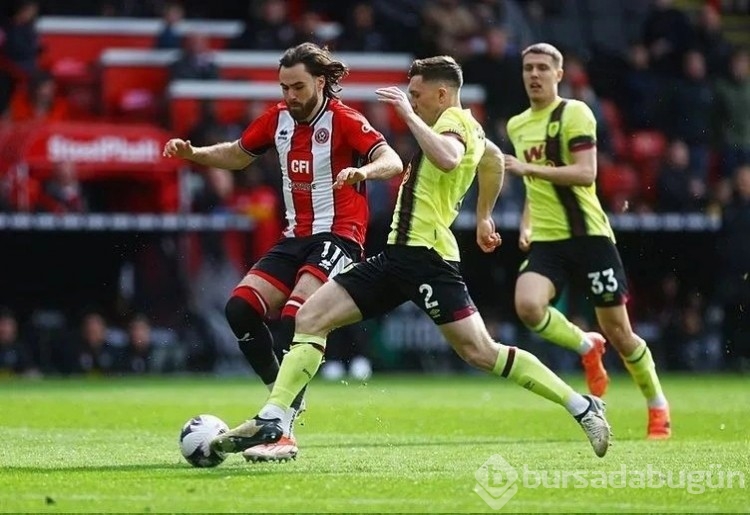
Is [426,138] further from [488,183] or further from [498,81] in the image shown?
[498,81]

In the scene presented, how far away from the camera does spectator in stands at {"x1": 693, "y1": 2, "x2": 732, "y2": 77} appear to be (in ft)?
76.4

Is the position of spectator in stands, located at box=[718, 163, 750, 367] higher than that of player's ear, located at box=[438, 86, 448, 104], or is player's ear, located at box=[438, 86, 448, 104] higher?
player's ear, located at box=[438, 86, 448, 104]

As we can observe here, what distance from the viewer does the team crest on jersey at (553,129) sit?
1142cm

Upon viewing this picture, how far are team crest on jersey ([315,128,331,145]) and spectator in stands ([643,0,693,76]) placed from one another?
46.8 feet

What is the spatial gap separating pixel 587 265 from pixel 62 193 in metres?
8.03

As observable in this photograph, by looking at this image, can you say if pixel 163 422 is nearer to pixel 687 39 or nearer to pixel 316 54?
pixel 316 54

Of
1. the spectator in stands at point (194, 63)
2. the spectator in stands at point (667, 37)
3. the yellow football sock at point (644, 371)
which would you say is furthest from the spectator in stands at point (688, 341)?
the yellow football sock at point (644, 371)

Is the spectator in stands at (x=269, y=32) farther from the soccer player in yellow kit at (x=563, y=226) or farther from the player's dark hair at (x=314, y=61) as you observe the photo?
the player's dark hair at (x=314, y=61)

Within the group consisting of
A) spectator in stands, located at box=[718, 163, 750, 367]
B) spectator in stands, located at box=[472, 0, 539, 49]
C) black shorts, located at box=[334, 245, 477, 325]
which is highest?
spectator in stands, located at box=[472, 0, 539, 49]

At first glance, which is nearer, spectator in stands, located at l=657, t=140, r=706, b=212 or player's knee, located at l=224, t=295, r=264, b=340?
player's knee, located at l=224, t=295, r=264, b=340

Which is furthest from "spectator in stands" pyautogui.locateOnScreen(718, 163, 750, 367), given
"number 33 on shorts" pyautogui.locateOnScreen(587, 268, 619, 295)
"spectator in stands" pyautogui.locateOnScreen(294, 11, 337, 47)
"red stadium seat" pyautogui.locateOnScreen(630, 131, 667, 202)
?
"number 33 on shorts" pyautogui.locateOnScreen(587, 268, 619, 295)

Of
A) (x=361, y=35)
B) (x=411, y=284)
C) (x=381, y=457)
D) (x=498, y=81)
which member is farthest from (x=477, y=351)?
(x=361, y=35)

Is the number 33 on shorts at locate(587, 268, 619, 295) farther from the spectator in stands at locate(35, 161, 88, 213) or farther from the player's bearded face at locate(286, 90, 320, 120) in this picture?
the spectator in stands at locate(35, 161, 88, 213)

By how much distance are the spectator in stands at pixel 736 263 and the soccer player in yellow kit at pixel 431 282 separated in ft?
33.7
